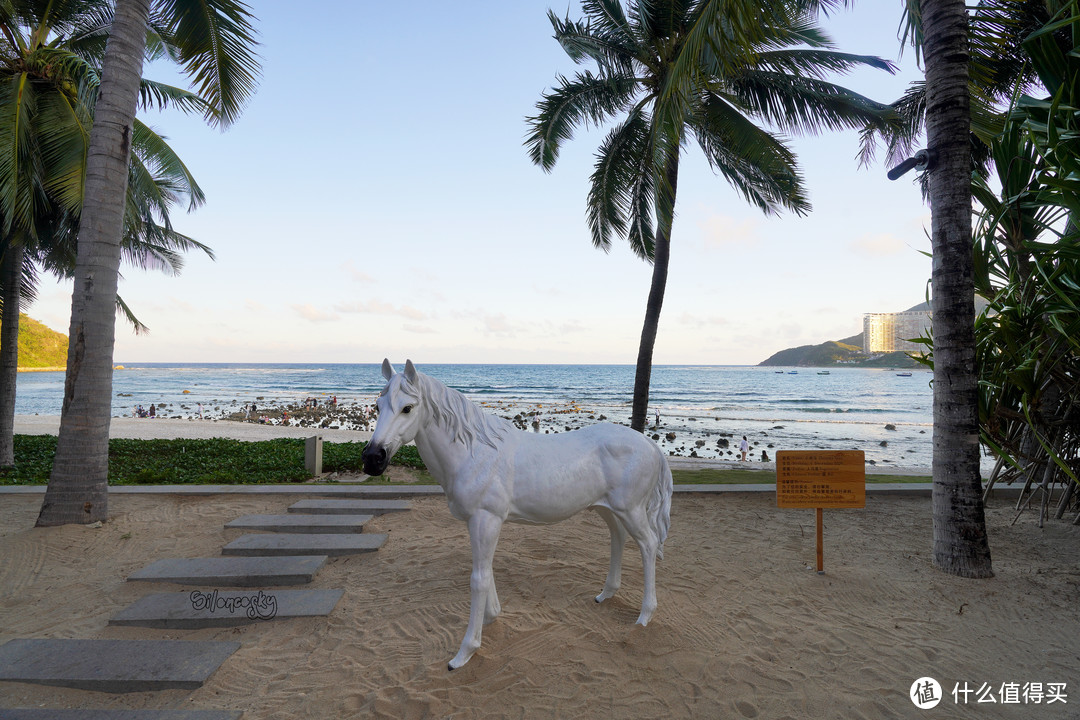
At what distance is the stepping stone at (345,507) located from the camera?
6012 millimetres

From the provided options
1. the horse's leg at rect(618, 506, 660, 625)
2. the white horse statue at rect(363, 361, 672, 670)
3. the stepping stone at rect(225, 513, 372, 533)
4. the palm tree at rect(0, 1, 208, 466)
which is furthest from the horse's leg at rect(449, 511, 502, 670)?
the palm tree at rect(0, 1, 208, 466)

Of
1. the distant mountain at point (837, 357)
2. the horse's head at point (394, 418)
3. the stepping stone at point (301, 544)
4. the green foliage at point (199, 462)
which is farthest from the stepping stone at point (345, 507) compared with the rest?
the distant mountain at point (837, 357)

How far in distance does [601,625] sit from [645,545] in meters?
0.65

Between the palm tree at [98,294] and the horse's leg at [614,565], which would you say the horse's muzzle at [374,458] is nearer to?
the horse's leg at [614,565]

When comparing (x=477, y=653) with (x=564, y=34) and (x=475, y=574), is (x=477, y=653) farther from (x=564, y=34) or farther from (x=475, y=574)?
(x=564, y=34)

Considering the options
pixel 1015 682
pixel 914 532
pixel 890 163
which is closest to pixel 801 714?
pixel 1015 682

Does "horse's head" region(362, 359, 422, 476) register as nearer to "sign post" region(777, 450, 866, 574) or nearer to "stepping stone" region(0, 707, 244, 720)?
"stepping stone" region(0, 707, 244, 720)

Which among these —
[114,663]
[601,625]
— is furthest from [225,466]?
[601,625]

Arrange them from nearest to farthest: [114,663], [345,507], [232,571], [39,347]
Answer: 1. [114,663]
2. [232,571]
3. [345,507]
4. [39,347]

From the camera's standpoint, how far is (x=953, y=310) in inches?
174

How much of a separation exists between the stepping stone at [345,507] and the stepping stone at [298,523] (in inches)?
13.2

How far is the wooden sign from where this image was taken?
461cm

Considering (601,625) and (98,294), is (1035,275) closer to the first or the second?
(601,625)

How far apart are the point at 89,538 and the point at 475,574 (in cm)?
467
